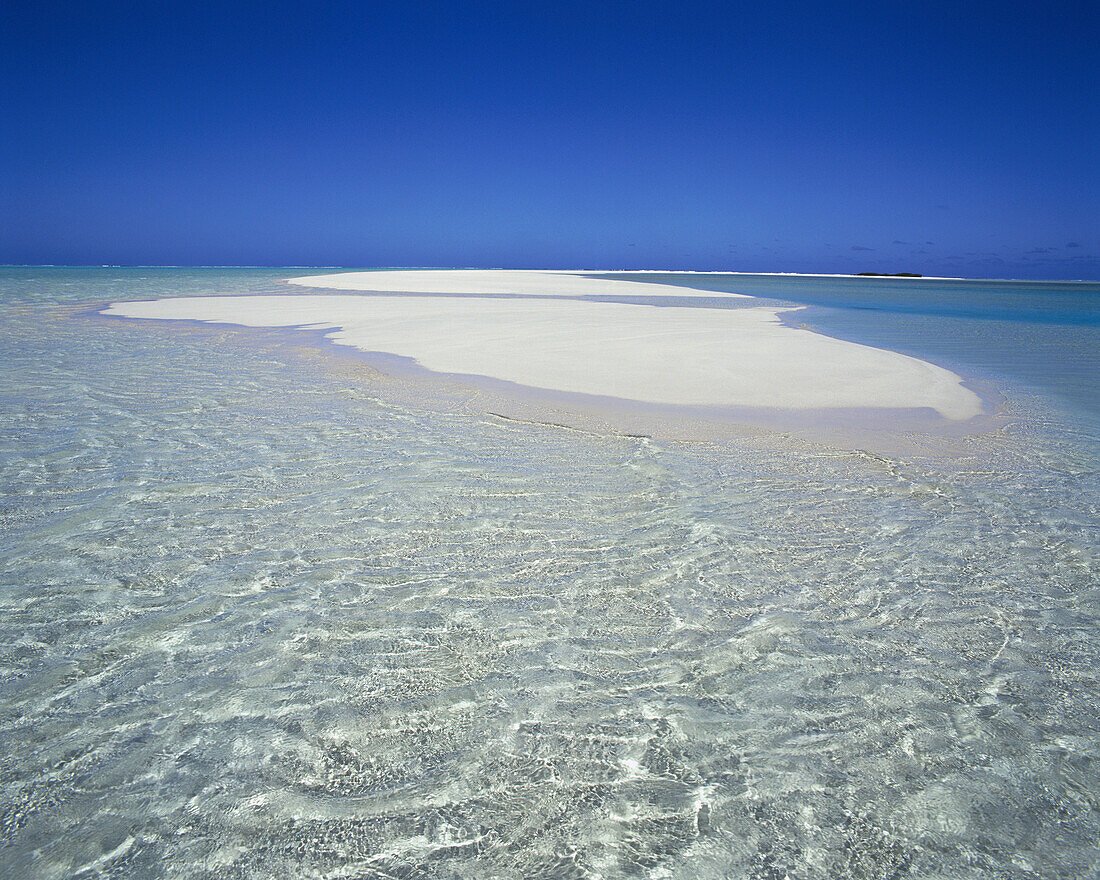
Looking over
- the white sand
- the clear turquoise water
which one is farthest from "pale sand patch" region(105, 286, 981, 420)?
the clear turquoise water

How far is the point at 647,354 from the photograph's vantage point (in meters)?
9.12

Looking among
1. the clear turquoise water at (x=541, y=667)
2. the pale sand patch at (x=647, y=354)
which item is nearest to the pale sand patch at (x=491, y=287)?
the pale sand patch at (x=647, y=354)

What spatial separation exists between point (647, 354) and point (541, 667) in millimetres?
7381

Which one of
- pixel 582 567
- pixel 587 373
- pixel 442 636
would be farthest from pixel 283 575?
pixel 587 373

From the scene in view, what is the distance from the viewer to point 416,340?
414 inches

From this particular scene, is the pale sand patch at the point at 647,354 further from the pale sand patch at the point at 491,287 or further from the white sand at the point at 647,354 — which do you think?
the pale sand patch at the point at 491,287

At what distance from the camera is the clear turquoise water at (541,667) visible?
155cm

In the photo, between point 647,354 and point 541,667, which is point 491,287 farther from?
point 541,667

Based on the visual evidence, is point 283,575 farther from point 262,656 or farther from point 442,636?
point 442,636

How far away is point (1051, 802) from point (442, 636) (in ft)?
6.17

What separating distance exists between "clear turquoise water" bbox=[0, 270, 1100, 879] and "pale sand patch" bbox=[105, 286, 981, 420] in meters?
2.44

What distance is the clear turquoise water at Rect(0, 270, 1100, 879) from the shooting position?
1.55 metres

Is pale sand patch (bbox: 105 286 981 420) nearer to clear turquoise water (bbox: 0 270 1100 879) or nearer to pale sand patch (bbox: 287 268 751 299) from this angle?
clear turquoise water (bbox: 0 270 1100 879)

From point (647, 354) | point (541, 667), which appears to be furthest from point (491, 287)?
point (541, 667)
